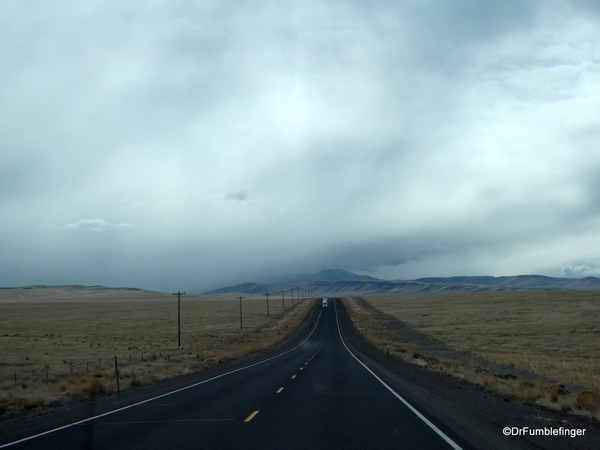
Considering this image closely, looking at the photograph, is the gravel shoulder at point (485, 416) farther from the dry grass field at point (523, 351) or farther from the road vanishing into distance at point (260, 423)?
the dry grass field at point (523, 351)

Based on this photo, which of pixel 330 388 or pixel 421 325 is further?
pixel 421 325

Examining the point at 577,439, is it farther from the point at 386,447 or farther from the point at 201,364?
the point at 201,364

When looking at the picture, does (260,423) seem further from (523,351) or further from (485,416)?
(523,351)

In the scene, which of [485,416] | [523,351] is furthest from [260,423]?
[523,351]

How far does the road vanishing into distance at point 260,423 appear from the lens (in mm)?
10148

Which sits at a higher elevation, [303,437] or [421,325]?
[303,437]

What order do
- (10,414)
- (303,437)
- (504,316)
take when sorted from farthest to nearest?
(504,316)
(10,414)
(303,437)

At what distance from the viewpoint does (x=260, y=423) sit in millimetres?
12141

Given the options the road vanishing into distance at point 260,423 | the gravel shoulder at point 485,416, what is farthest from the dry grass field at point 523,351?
the road vanishing into distance at point 260,423

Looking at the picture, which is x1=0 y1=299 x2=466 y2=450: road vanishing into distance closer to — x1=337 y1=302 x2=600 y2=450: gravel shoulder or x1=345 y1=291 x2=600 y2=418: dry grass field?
x1=337 y1=302 x2=600 y2=450: gravel shoulder

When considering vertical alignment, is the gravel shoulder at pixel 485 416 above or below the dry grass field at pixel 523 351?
above

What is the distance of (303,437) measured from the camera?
34.6 ft

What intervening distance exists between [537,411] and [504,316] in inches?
2767

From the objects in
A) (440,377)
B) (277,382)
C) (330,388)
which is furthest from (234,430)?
(440,377)
